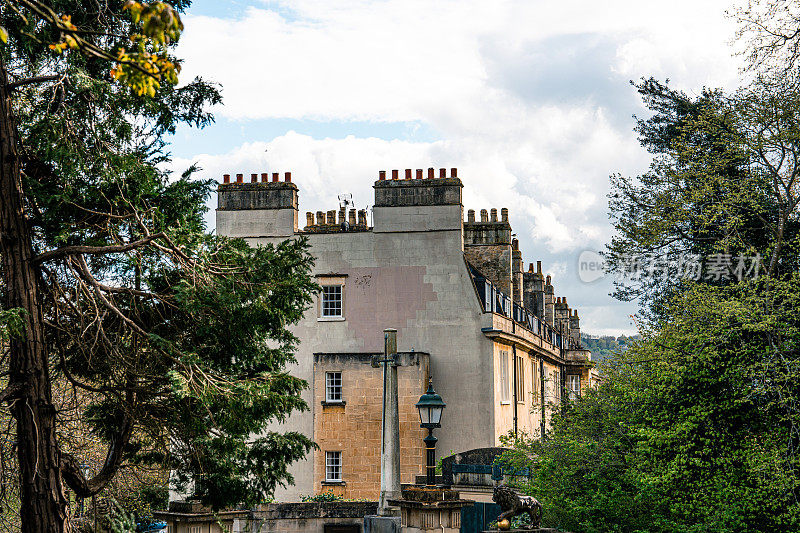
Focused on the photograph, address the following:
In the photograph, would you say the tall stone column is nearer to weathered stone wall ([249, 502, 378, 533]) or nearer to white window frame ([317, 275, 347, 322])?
weathered stone wall ([249, 502, 378, 533])

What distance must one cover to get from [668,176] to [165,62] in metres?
18.4

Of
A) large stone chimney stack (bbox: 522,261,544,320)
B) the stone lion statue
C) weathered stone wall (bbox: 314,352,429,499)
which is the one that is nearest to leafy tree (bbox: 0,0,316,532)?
the stone lion statue

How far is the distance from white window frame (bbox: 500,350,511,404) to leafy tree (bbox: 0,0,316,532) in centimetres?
1951

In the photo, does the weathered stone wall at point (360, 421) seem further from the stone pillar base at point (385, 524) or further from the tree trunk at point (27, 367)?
the tree trunk at point (27, 367)

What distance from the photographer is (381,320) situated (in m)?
31.8

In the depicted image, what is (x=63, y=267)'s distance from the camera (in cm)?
1255

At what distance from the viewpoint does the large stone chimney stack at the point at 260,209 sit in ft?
105

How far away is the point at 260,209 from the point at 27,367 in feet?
68.7

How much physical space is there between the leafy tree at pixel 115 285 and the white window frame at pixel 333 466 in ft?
54.3

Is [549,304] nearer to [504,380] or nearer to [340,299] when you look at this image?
[504,380]

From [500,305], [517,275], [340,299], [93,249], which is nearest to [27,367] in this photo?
[93,249]

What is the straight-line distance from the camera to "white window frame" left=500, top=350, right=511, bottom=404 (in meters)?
33.0

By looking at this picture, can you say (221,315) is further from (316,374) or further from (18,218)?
(316,374)

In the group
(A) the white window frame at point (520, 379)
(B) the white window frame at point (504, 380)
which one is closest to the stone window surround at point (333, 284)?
(B) the white window frame at point (504, 380)
